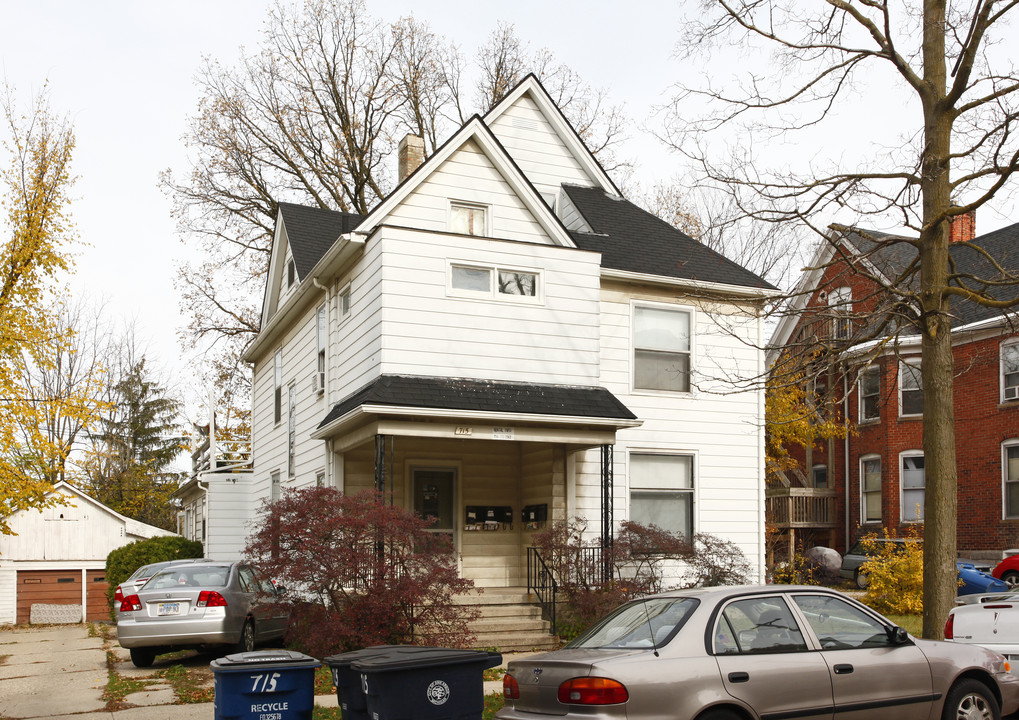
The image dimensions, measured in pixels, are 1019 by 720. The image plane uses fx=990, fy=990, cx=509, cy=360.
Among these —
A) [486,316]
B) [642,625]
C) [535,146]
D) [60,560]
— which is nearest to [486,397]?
[486,316]

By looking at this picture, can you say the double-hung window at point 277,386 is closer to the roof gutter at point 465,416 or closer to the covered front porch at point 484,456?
the covered front porch at point 484,456

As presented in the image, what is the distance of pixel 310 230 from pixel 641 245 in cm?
710

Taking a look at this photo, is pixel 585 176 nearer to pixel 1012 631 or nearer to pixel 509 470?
pixel 509 470

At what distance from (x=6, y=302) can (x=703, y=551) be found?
12773 mm

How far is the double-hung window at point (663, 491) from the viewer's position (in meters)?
17.3

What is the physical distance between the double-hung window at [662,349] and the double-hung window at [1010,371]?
38.7 ft

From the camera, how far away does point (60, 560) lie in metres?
30.2

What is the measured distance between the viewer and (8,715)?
10156 mm

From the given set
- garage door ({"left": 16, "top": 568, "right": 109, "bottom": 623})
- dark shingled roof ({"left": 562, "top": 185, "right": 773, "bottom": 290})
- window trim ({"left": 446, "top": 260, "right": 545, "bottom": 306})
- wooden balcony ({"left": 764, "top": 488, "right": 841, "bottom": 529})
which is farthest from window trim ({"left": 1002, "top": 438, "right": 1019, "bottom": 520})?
garage door ({"left": 16, "top": 568, "right": 109, "bottom": 623})

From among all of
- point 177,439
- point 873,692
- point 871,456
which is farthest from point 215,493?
point 177,439

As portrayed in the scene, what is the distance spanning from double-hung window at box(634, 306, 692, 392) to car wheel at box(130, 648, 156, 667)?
29.4 feet

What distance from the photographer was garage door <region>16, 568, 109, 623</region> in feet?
96.8

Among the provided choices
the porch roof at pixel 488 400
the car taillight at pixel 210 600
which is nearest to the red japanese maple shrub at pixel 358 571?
the car taillight at pixel 210 600

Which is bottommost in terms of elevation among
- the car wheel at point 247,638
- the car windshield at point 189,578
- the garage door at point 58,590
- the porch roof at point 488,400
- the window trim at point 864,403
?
the garage door at point 58,590
